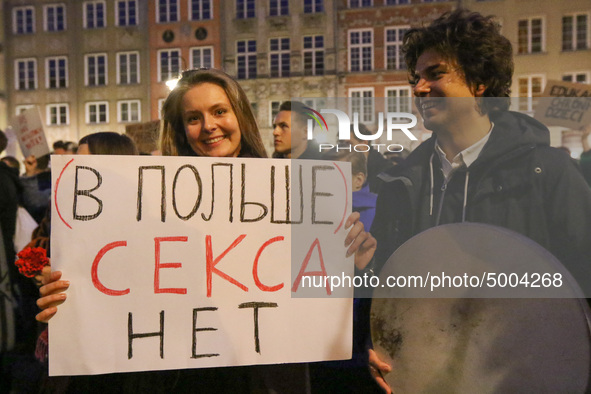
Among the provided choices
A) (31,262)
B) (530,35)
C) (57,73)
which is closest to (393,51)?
(530,35)

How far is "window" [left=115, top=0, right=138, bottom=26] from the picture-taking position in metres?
20.3

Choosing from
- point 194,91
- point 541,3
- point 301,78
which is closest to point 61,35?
point 301,78

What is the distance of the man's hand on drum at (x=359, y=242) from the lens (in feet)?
5.38

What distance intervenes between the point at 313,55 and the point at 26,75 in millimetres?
11635

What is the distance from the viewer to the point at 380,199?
174cm

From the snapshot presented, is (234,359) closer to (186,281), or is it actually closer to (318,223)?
(186,281)

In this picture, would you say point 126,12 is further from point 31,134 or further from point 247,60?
point 31,134

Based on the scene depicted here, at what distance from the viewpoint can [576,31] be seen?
19.0m

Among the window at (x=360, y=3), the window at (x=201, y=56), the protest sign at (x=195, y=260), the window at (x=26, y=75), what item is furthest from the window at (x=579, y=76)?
the protest sign at (x=195, y=260)

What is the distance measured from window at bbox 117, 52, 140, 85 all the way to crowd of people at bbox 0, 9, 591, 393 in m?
20.8

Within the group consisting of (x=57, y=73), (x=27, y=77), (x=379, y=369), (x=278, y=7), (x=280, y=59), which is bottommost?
(x=379, y=369)

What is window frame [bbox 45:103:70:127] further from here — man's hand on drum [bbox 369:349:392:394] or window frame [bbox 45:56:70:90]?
man's hand on drum [bbox 369:349:392:394]

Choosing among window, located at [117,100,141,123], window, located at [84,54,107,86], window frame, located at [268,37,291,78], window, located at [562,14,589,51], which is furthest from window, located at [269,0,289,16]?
window, located at [562,14,589,51]

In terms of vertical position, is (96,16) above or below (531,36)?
above
